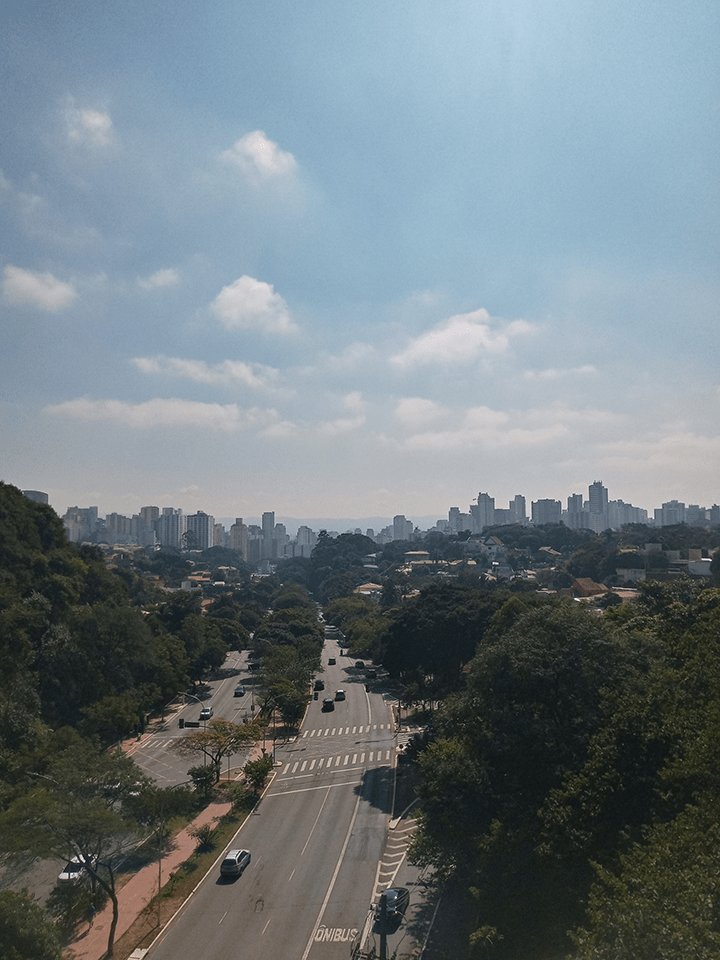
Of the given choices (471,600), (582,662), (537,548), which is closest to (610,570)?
(537,548)

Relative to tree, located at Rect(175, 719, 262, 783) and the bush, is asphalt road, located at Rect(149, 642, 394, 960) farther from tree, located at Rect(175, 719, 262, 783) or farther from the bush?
tree, located at Rect(175, 719, 262, 783)

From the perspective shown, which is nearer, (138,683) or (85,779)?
(85,779)

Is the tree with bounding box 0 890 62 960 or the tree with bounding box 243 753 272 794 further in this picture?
the tree with bounding box 243 753 272 794

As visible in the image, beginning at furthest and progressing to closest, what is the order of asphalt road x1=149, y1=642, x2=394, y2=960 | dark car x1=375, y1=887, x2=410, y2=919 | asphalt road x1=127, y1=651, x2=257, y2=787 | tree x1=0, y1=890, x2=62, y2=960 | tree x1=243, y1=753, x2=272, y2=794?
asphalt road x1=127, y1=651, x2=257, y2=787, tree x1=243, y1=753, x2=272, y2=794, dark car x1=375, y1=887, x2=410, y2=919, asphalt road x1=149, y1=642, x2=394, y2=960, tree x1=0, y1=890, x2=62, y2=960

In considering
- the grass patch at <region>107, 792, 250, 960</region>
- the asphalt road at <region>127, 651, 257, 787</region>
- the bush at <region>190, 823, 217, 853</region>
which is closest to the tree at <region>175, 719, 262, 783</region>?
the asphalt road at <region>127, 651, 257, 787</region>

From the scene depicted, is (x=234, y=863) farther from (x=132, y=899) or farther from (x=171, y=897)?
(x=132, y=899)

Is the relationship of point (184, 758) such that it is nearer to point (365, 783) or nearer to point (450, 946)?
point (365, 783)
